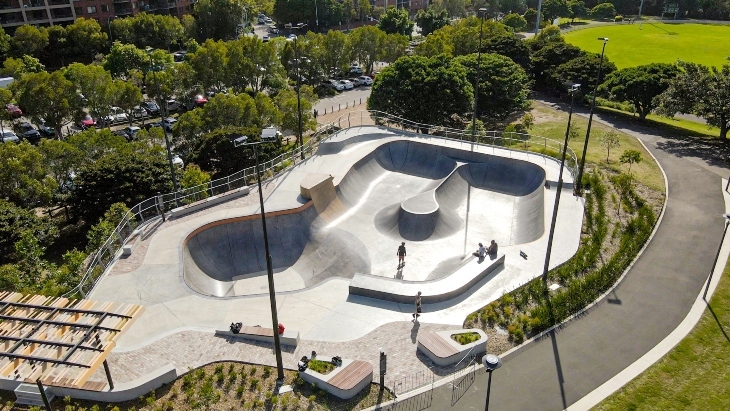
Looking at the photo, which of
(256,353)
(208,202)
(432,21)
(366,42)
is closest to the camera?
(256,353)

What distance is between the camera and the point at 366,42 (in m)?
76.5

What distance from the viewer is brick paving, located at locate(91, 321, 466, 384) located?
19125 mm

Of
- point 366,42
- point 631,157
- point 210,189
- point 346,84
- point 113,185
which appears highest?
point 366,42

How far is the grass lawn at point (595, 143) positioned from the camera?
37.8m

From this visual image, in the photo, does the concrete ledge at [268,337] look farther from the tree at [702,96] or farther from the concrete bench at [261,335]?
the tree at [702,96]

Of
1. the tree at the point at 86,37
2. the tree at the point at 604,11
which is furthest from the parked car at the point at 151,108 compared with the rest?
the tree at the point at 604,11

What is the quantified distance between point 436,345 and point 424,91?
110 ft

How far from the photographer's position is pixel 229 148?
4153 centimetres

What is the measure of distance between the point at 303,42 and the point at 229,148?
1440 inches

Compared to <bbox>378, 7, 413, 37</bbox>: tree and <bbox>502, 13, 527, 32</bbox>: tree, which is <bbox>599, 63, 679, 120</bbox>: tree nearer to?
<bbox>378, 7, 413, 37</bbox>: tree

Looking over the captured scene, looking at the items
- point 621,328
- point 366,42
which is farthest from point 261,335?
point 366,42

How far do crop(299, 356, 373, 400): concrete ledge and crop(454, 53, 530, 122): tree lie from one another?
42876 millimetres

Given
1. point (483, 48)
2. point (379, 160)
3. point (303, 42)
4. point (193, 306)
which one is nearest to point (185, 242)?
point (193, 306)

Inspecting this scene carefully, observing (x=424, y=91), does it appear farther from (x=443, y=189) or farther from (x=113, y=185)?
(x=113, y=185)
